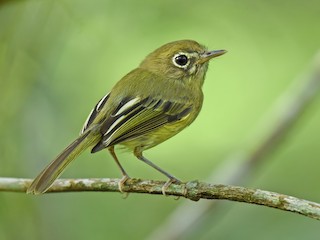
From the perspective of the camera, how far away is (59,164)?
400 cm

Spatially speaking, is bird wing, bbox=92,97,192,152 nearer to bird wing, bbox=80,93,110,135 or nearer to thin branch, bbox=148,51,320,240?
bird wing, bbox=80,93,110,135

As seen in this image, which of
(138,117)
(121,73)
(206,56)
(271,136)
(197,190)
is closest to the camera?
(197,190)

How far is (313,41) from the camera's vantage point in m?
7.61

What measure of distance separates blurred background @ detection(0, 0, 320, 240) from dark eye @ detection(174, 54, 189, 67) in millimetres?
852

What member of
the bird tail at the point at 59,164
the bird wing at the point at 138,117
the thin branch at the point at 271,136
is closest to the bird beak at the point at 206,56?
the bird wing at the point at 138,117

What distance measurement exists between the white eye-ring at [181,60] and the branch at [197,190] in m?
1.33

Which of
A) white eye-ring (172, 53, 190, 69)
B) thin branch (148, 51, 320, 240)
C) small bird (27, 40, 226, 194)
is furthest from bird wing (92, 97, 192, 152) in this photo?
thin branch (148, 51, 320, 240)

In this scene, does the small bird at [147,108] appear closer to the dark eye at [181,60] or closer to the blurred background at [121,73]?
the dark eye at [181,60]

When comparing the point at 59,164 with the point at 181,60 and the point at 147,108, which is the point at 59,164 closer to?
the point at 147,108

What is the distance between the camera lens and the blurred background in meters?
5.23

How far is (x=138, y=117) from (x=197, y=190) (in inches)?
44.4

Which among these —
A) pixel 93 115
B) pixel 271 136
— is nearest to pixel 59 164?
pixel 93 115

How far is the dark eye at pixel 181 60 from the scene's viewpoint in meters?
5.22

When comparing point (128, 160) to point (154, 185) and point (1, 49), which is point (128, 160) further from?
point (154, 185)
